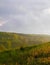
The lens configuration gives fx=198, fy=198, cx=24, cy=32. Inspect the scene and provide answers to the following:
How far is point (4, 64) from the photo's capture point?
6150cm

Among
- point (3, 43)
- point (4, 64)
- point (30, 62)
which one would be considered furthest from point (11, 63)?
point (3, 43)

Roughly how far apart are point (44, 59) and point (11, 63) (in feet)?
35.1

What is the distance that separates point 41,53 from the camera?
69875 mm

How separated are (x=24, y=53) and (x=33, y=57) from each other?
703 centimetres

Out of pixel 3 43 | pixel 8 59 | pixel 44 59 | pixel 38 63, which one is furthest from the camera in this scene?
pixel 3 43

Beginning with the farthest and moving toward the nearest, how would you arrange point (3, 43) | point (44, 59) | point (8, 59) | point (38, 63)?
point (3, 43) → point (8, 59) → point (44, 59) → point (38, 63)

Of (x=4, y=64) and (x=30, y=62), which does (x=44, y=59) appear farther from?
(x=4, y=64)

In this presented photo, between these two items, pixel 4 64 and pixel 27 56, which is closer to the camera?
pixel 4 64

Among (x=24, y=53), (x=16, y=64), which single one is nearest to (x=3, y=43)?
(x=24, y=53)

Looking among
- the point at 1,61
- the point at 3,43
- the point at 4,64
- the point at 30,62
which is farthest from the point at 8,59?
the point at 3,43

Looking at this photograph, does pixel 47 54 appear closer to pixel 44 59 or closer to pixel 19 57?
pixel 44 59

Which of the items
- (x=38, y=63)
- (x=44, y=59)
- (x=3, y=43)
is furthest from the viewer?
(x=3, y=43)

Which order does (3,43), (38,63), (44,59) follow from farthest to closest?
(3,43), (44,59), (38,63)

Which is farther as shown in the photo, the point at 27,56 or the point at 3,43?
the point at 3,43
